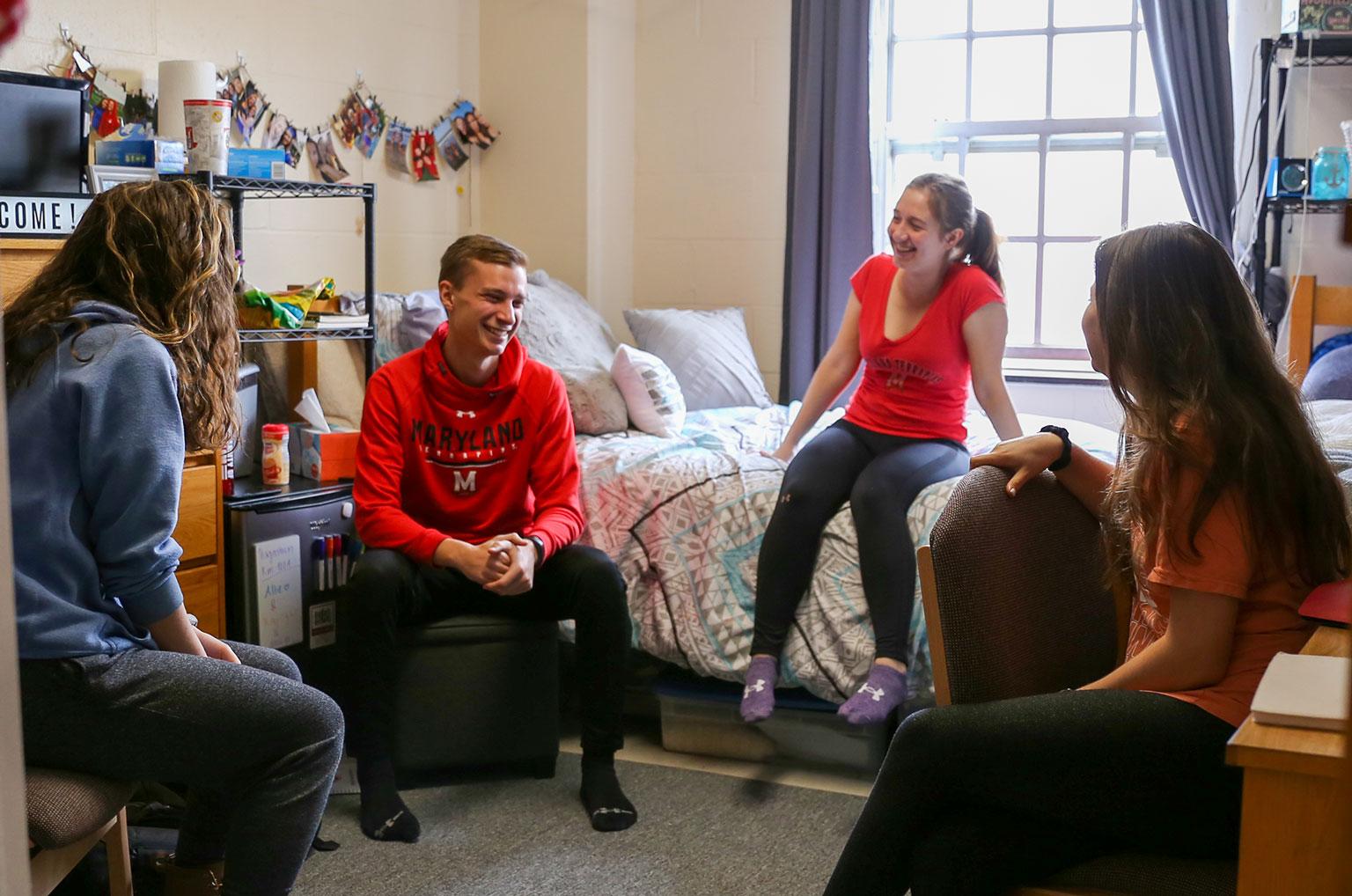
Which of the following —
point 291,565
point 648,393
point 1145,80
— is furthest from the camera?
point 1145,80

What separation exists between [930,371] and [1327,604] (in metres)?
1.50

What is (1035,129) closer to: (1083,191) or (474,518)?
(1083,191)

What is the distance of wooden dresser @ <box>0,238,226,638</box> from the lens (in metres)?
2.44

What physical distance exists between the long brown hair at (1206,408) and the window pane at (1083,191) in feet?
9.61

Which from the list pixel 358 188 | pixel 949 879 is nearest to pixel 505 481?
pixel 358 188

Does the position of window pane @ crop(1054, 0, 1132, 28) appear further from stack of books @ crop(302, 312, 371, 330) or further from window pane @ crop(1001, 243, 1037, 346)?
stack of books @ crop(302, 312, 371, 330)

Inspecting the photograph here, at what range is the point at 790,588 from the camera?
2.63 meters

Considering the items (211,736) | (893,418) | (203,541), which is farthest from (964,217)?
(211,736)

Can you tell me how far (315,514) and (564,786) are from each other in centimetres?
78

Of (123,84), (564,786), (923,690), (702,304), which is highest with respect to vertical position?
(123,84)

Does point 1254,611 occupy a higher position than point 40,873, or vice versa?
point 1254,611

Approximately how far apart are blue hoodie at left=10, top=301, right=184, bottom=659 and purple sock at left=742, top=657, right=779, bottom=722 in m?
1.29

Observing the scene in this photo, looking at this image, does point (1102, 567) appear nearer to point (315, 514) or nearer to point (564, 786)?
point (564, 786)

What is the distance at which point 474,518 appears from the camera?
2588 mm
